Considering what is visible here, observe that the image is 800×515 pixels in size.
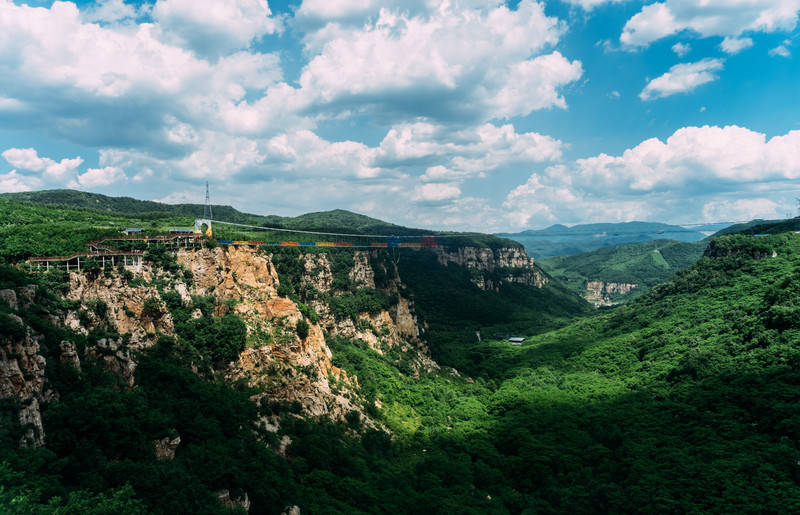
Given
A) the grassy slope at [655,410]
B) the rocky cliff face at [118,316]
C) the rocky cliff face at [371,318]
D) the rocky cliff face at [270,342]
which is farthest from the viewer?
the rocky cliff face at [371,318]

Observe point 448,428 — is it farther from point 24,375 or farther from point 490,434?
point 24,375

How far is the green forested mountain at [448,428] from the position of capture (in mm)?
29969

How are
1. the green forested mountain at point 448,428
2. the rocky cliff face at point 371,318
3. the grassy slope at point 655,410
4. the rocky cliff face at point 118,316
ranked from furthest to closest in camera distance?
1. the rocky cliff face at point 371,318
2. the grassy slope at point 655,410
3. the rocky cliff face at point 118,316
4. the green forested mountain at point 448,428

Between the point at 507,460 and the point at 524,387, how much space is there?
36.2 m

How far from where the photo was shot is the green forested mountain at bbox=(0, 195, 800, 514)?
29969 mm

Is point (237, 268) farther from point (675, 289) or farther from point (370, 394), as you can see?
point (675, 289)

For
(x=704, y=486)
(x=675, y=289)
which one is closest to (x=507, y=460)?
(x=704, y=486)

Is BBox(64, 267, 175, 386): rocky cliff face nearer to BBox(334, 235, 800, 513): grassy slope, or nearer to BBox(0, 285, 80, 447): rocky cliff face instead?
BBox(0, 285, 80, 447): rocky cliff face

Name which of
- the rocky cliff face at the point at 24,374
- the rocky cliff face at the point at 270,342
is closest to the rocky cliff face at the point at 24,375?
the rocky cliff face at the point at 24,374

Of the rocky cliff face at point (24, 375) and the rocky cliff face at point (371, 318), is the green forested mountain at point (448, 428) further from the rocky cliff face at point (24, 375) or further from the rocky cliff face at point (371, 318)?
the rocky cliff face at point (371, 318)

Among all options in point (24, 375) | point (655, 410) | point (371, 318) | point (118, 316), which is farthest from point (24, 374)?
point (371, 318)

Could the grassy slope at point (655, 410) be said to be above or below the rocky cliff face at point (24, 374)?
Result: below

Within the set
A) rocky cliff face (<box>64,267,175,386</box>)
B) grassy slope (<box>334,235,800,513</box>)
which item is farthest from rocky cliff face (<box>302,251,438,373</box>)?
rocky cliff face (<box>64,267,175,386</box>)

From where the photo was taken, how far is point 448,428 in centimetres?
7700
